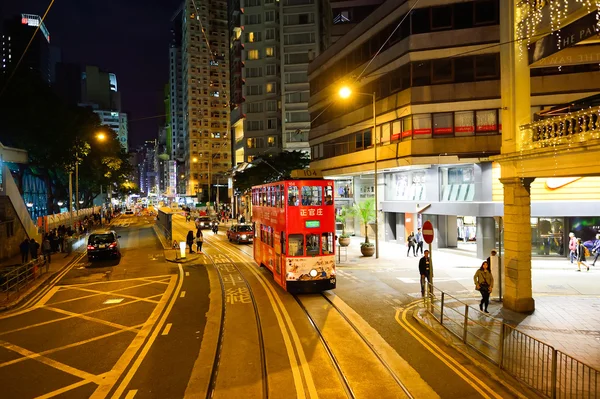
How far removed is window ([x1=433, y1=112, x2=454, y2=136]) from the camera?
26328mm

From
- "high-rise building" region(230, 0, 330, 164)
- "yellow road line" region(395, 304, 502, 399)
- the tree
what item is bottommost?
"yellow road line" region(395, 304, 502, 399)

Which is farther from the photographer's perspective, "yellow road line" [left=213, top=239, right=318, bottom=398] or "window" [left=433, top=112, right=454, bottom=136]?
"window" [left=433, top=112, right=454, bottom=136]

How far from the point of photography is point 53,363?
9703 mm

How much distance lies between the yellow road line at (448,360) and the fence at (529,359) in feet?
2.46

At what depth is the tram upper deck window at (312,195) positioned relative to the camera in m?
16.0

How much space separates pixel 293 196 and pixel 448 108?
14.8 metres

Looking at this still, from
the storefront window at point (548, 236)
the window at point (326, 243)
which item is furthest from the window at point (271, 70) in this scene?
the window at point (326, 243)

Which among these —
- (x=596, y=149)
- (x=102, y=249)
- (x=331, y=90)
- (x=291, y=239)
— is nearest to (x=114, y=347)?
(x=291, y=239)

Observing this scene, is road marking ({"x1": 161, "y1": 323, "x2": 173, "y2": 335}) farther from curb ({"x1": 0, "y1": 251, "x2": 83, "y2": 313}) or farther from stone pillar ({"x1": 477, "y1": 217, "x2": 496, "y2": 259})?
stone pillar ({"x1": 477, "y1": 217, "x2": 496, "y2": 259})

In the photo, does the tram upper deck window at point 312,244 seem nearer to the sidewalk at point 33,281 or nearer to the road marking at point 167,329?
the road marking at point 167,329

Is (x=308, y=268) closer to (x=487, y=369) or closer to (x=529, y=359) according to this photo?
(x=487, y=369)

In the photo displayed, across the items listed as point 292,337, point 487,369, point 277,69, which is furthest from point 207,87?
point 487,369

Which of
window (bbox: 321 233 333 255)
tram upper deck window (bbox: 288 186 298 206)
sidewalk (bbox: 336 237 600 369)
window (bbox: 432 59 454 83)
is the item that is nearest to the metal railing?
tram upper deck window (bbox: 288 186 298 206)

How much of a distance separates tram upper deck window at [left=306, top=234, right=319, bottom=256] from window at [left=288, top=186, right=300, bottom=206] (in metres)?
1.32
